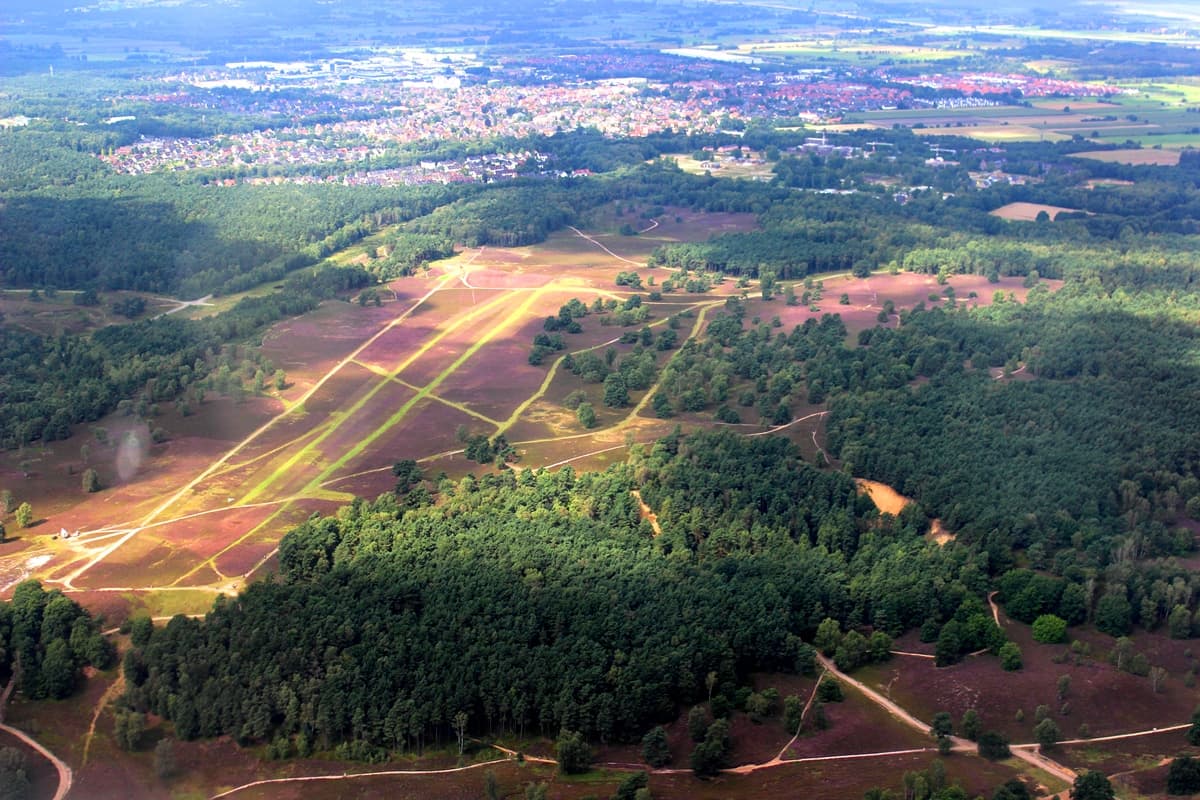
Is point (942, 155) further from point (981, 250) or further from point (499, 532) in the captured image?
point (499, 532)

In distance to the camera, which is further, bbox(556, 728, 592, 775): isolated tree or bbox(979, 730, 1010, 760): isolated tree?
bbox(979, 730, 1010, 760): isolated tree

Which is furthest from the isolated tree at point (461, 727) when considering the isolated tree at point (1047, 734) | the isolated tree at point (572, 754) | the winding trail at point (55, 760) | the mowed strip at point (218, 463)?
the mowed strip at point (218, 463)

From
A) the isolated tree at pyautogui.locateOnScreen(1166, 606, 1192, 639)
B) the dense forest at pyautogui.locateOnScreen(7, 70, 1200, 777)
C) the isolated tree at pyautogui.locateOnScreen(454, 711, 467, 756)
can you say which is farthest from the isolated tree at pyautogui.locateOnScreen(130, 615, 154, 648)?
the isolated tree at pyautogui.locateOnScreen(1166, 606, 1192, 639)

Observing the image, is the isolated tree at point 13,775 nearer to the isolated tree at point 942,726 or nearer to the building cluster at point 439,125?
the isolated tree at point 942,726

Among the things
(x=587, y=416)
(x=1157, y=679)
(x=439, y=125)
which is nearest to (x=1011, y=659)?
(x=1157, y=679)

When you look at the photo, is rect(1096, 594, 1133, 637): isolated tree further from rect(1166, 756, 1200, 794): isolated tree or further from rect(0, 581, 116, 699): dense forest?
rect(0, 581, 116, 699): dense forest

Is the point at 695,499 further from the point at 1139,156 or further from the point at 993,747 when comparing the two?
the point at 1139,156
